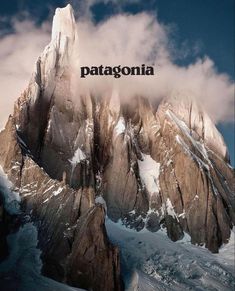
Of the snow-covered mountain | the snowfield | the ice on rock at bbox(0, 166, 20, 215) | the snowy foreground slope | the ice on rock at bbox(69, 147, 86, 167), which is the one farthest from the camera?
the ice on rock at bbox(69, 147, 86, 167)

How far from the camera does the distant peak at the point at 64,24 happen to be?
130 meters

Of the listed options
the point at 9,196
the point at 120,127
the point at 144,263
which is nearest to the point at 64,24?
the point at 120,127

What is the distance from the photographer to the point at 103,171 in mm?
123250

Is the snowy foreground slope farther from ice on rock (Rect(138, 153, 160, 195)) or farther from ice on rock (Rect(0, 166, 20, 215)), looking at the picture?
ice on rock (Rect(0, 166, 20, 215))

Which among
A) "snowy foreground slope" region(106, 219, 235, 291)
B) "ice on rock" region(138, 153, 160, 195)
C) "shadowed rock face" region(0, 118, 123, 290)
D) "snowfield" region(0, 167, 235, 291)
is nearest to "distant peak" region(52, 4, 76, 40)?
"ice on rock" region(138, 153, 160, 195)

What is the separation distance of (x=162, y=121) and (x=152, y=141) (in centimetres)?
501

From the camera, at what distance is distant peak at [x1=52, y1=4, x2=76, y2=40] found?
130 metres

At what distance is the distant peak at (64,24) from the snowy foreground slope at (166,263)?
39350mm

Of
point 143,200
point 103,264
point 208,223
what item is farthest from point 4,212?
point 208,223

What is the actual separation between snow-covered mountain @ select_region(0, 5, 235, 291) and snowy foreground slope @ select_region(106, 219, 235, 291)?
471 mm

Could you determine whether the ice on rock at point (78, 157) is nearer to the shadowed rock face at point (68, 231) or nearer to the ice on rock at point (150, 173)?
the shadowed rock face at point (68, 231)

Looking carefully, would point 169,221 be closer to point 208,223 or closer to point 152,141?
point 208,223

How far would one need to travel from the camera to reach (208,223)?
Answer: 124 m

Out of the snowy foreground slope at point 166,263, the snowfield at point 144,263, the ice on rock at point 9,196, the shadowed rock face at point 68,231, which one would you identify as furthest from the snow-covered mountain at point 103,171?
the ice on rock at point 9,196
